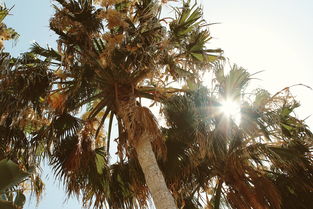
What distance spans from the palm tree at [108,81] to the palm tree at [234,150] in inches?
21.0

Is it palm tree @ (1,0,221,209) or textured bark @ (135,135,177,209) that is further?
palm tree @ (1,0,221,209)

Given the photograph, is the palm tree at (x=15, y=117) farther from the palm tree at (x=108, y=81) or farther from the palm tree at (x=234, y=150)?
the palm tree at (x=234, y=150)

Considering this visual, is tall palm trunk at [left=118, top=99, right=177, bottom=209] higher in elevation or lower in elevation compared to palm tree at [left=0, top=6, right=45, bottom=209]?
lower

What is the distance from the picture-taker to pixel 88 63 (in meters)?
6.43

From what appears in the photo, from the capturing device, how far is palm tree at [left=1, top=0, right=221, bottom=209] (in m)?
6.31

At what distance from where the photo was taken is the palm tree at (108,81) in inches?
248

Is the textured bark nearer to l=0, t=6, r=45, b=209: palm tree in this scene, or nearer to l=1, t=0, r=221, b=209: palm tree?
l=1, t=0, r=221, b=209: palm tree

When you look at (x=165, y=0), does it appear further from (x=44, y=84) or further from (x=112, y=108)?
(x=44, y=84)

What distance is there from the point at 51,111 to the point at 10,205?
6.04 feet

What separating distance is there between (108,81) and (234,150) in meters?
2.67

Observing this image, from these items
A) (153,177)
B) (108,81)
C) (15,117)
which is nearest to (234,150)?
(153,177)

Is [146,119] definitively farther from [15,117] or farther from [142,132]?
[15,117]

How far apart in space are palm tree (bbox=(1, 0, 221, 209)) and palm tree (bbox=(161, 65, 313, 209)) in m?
0.53

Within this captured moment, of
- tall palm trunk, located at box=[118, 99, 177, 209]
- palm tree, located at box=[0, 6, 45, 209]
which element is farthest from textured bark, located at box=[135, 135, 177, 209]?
palm tree, located at box=[0, 6, 45, 209]
